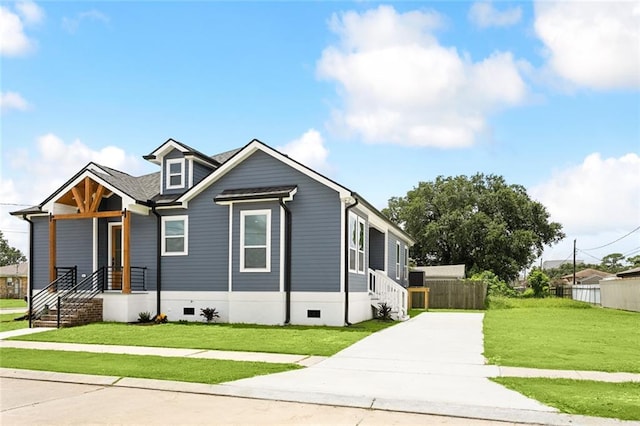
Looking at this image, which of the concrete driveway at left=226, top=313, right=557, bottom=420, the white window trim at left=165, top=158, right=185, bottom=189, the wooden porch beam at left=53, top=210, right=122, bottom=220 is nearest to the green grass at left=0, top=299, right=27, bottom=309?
the wooden porch beam at left=53, top=210, right=122, bottom=220

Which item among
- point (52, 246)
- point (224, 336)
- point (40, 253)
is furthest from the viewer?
point (40, 253)

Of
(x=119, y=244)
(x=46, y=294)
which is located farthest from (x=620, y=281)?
(x=46, y=294)

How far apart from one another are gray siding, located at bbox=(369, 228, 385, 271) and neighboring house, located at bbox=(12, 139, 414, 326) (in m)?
2.78

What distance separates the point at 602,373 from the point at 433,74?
9673mm

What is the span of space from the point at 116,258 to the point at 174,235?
2.83 meters

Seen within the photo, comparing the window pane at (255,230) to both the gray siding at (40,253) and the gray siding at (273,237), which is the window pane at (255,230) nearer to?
the gray siding at (273,237)

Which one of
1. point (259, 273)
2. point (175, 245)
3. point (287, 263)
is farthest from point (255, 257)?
point (175, 245)

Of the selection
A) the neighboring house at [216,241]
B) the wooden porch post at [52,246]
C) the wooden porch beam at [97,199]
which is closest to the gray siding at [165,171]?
the neighboring house at [216,241]

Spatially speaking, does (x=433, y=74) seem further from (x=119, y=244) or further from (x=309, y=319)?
(x=119, y=244)

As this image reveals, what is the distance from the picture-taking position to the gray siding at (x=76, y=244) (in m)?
20.2

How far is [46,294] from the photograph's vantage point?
19531mm

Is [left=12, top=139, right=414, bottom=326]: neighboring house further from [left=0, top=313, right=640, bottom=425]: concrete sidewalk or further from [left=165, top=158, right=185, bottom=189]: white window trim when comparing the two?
[left=0, top=313, right=640, bottom=425]: concrete sidewalk

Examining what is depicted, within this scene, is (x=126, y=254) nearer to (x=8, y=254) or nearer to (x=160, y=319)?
(x=160, y=319)

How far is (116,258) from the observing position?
798 inches
